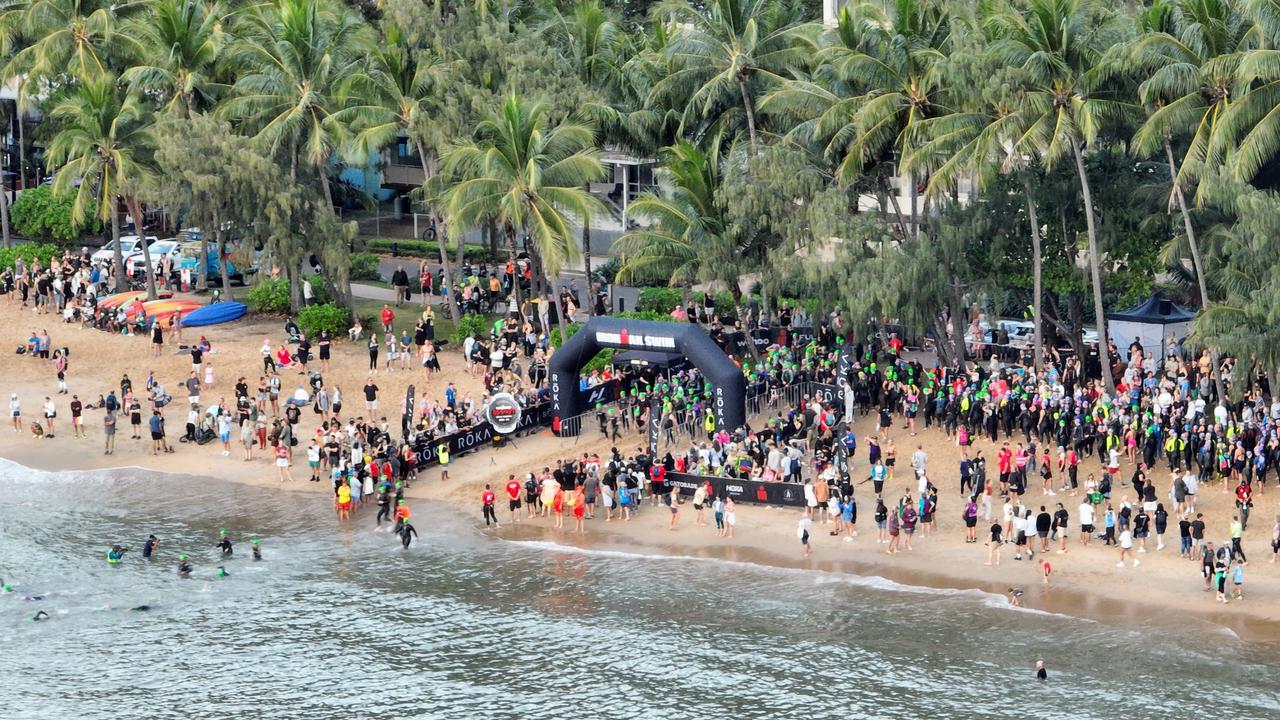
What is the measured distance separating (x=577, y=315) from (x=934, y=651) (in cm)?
3253

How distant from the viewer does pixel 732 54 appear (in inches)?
2397

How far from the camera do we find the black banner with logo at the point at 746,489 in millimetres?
48375

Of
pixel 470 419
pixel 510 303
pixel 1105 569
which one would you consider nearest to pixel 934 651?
pixel 1105 569

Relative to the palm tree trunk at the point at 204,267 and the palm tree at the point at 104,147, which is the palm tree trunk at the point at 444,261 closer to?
the palm tree at the point at 104,147

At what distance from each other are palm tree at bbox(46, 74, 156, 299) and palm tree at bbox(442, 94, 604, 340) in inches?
650

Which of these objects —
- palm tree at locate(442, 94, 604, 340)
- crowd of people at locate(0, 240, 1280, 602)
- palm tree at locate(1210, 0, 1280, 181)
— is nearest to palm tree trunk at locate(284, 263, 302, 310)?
crowd of people at locate(0, 240, 1280, 602)

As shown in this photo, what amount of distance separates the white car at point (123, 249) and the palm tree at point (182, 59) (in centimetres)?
897

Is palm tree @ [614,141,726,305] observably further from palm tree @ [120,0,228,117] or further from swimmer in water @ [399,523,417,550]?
palm tree @ [120,0,228,117]

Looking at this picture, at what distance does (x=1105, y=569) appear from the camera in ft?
143

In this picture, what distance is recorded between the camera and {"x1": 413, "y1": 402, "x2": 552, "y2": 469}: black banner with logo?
53531 mm

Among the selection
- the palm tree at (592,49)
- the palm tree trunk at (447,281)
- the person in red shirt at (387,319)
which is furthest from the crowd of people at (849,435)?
the palm tree at (592,49)

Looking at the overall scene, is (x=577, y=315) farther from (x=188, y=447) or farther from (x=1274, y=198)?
(x=1274, y=198)

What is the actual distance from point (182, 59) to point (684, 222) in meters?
24.0

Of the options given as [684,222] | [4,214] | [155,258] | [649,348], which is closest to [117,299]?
[155,258]
